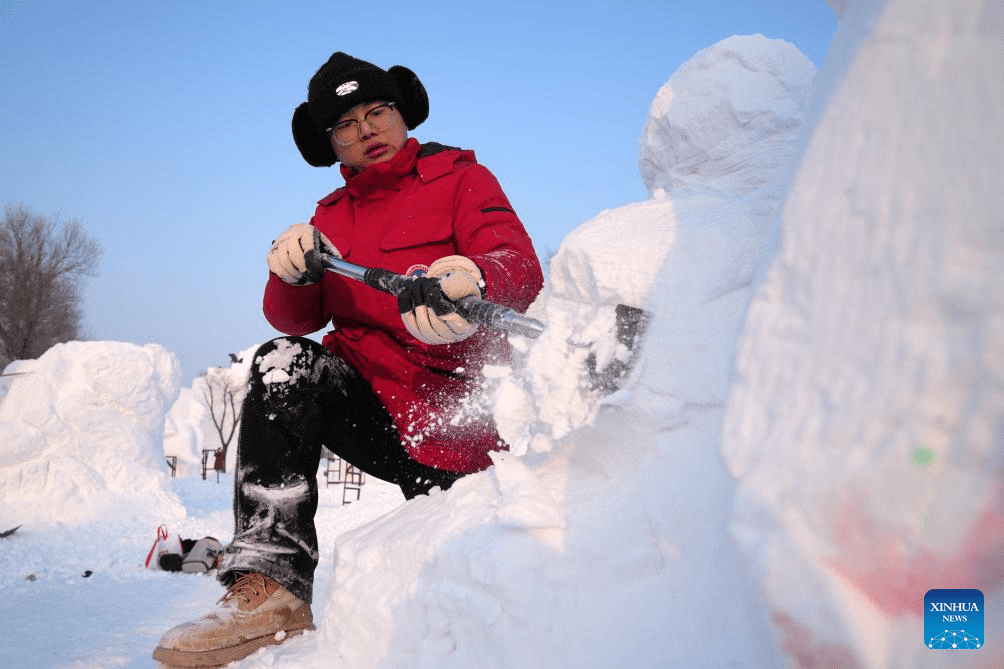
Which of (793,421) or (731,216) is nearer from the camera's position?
(793,421)

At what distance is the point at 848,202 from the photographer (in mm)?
702

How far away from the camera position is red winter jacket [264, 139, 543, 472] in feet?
6.38

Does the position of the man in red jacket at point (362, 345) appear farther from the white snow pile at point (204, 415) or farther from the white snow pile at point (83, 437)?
the white snow pile at point (204, 415)

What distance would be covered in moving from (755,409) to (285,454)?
4.01 ft

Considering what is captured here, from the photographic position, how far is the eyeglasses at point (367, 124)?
2219 millimetres

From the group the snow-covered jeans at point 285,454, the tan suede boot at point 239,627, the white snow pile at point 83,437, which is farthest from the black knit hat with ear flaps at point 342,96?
the white snow pile at point 83,437

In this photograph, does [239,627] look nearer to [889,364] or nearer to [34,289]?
[889,364]

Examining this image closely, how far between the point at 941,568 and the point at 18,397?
9.47 metres

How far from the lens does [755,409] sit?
0.75 m

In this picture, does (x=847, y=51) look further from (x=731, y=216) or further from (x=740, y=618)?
(x=740, y=618)

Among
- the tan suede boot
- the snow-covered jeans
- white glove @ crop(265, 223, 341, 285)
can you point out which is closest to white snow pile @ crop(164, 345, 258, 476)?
white glove @ crop(265, 223, 341, 285)

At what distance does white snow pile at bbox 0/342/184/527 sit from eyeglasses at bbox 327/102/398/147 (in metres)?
6.42

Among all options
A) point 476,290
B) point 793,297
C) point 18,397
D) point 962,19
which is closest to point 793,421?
point 793,297

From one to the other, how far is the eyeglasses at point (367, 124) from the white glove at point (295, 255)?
17.3 inches
